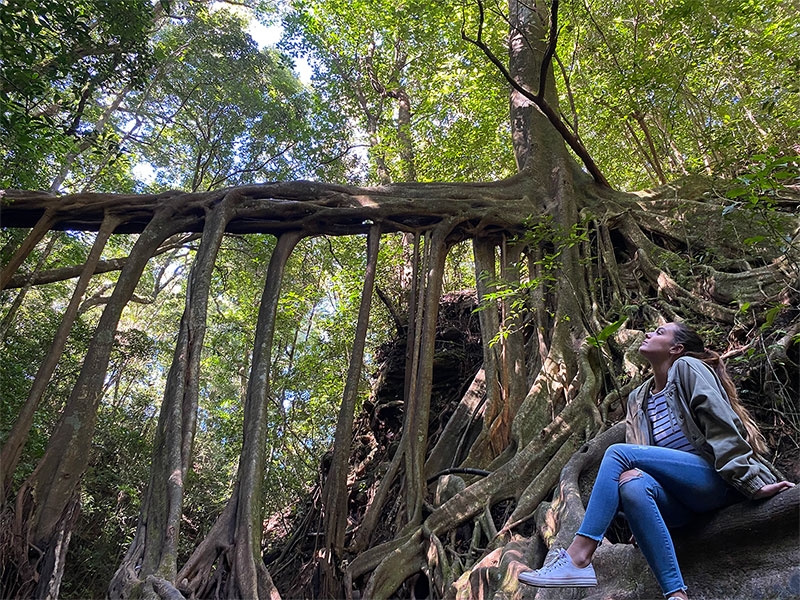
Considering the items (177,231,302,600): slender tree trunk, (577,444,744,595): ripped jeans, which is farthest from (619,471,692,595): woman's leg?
(177,231,302,600): slender tree trunk

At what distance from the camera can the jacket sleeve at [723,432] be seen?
170 cm

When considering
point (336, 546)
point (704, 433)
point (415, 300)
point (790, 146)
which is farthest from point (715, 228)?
point (336, 546)

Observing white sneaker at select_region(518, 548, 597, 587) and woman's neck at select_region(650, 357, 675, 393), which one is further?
woman's neck at select_region(650, 357, 675, 393)

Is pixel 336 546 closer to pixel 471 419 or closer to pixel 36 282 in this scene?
pixel 471 419

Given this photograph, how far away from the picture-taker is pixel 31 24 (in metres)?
4.25

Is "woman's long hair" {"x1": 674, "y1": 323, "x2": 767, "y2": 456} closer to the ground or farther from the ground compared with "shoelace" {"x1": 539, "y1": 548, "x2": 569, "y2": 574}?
farther from the ground

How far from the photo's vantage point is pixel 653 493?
5.85 ft

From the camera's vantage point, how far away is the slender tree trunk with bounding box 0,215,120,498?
12.0 ft

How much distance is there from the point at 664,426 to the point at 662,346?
0.33 meters

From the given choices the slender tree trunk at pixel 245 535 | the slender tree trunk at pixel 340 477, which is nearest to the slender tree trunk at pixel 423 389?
the slender tree trunk at pixel 340 477

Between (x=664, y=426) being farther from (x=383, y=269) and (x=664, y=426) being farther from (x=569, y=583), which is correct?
(x=383, y=269)

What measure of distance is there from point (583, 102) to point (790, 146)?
3729mm

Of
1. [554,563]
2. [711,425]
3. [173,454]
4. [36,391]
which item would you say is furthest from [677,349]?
[36,391]

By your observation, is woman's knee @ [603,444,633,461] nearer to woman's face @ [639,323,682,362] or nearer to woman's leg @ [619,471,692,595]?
woman's leg @ [619,471,692,595]
